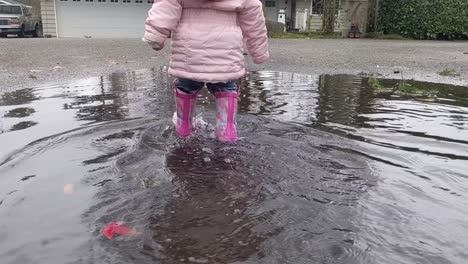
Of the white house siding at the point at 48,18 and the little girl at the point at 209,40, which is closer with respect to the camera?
the little girl at the point at 209,40

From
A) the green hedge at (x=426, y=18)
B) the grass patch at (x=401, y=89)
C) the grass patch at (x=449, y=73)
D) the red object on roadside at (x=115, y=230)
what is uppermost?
the green hedge at (x=426, y=18)

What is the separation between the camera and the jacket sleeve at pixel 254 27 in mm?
3684

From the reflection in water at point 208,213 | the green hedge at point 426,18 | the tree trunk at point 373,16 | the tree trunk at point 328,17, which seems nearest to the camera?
the reflection in water at point 208,213

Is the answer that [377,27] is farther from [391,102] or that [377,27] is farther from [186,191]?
[186,191]

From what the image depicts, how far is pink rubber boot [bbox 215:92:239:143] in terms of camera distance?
3.67m

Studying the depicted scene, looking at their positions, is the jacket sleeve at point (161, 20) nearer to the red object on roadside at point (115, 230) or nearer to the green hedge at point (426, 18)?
the red object on roadside at point (115, 230)

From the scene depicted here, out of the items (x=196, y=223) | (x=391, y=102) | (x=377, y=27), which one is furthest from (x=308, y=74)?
(x=377, y=27)

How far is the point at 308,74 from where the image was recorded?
26.5 feet

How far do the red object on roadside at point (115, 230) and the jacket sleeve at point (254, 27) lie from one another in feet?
6.76

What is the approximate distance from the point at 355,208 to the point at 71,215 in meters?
1.49

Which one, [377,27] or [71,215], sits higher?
[377,27]

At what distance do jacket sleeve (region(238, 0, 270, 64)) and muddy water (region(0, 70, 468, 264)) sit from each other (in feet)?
2.29

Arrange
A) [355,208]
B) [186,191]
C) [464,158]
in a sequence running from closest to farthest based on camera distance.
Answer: [355,208], [186,191], [464,158]

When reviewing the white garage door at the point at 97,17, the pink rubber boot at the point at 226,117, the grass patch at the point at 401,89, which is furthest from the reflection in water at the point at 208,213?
the white garage door at the point at 97,17
